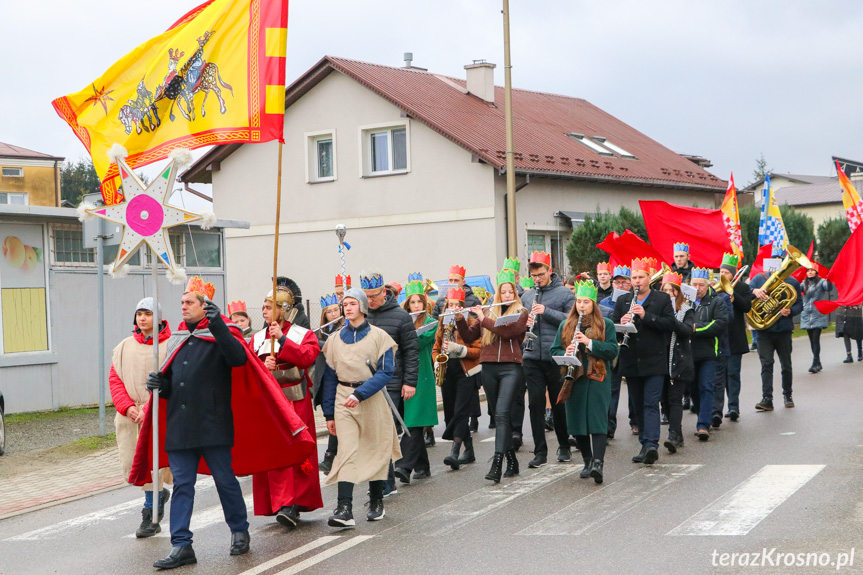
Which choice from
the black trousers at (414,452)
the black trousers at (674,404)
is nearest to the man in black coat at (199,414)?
the black trousers at (414,452)

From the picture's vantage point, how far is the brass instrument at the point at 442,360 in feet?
37.2

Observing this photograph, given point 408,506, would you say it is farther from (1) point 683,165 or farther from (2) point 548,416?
(1) point 683,165

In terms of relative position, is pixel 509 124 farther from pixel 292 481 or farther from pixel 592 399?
pixel 292 481

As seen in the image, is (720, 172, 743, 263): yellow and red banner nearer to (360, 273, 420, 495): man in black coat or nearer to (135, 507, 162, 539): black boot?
(360, 273, 420, 495): man in black coat

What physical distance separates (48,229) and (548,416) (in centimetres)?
947

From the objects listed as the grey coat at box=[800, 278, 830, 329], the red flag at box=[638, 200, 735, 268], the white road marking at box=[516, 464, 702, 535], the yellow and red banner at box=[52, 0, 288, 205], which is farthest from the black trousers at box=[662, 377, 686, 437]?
the grey coat at box=[800, 278, 830, 329]

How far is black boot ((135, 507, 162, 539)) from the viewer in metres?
8.68

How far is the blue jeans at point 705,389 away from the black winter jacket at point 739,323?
1.36 meters

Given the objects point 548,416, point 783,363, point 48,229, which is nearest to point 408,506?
point 548,416

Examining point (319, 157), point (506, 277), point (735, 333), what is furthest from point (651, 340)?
point (319, 157)

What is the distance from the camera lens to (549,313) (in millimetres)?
11117

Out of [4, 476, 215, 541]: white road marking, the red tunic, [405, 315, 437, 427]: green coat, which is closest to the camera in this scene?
the red tunic

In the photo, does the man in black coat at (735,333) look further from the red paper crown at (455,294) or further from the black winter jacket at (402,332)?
the black winter jacket at (402,332)

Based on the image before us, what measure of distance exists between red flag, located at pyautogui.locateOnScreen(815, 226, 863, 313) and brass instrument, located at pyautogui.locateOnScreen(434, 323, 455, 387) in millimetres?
5909
